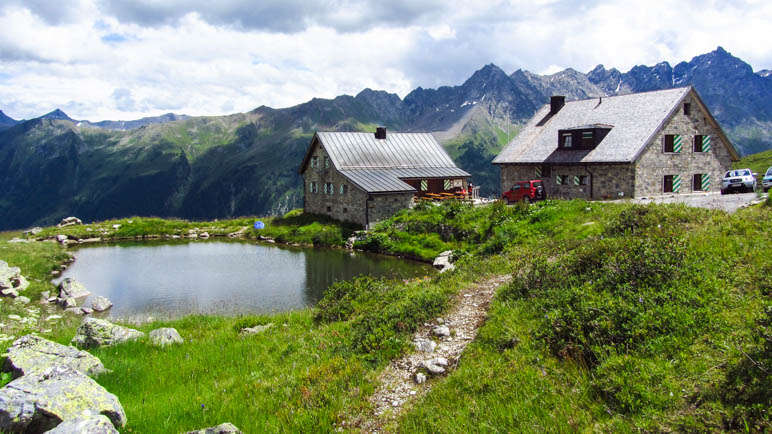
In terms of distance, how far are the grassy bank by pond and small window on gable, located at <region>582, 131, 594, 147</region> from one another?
27.4 m

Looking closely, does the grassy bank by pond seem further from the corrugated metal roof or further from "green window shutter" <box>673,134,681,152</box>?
the corrugated metal roof

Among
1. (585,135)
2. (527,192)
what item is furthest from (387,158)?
(585,135)

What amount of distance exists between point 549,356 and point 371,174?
123ft

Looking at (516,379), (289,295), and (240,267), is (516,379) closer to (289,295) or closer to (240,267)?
(289,295)

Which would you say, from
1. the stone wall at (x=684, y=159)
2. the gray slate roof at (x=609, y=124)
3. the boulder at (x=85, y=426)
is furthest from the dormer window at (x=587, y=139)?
the boulder at (x=85, y=426)

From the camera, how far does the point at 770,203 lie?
56.4ft

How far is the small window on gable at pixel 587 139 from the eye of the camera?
39000 millimetres

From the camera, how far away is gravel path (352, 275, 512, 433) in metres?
6.98

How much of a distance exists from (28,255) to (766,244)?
3514cm

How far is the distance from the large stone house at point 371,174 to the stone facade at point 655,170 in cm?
1228

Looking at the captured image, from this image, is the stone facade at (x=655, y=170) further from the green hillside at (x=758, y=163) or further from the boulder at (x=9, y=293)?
the green hillside at (x=758, y=163)

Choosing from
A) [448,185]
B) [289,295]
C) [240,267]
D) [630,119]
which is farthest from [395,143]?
[289,295]

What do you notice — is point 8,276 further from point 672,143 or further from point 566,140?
point 672,143

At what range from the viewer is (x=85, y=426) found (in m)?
5.16
